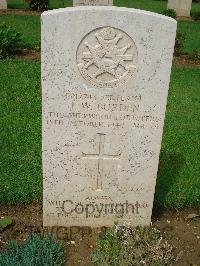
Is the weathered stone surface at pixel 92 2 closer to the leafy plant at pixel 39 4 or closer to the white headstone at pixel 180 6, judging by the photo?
the leafy plant at pixel 39 4

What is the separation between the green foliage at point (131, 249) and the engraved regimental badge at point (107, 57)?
139 centimetres

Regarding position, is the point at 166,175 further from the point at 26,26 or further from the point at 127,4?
the point at 127,4

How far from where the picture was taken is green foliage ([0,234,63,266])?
142 inches

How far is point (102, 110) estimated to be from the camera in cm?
380

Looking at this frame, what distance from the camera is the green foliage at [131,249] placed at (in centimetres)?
368

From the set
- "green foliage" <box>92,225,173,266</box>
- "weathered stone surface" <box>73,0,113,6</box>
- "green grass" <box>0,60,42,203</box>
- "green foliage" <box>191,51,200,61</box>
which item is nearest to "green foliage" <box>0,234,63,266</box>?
"green foliage" <box>92,225,173,266</box>

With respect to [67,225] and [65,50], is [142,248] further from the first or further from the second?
[65,50]

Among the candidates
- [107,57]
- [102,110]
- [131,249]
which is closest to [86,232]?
[131,249]

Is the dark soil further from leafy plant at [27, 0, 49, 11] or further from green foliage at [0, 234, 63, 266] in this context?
leafy plant at [27, 0, 49, 11]

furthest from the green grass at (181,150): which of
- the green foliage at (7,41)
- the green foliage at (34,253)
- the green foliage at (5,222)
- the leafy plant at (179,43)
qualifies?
the green foliage at (7,41)

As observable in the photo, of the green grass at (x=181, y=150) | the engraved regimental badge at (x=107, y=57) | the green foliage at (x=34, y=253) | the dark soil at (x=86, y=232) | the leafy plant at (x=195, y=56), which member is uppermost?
the engraved regimental badge at (x=107, y=57)

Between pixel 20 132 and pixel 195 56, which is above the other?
pixel 195 56

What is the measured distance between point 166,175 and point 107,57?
7.11ft

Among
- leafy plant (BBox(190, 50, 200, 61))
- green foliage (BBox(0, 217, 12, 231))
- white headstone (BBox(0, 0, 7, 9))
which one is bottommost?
green foliage (BBox(0, 217, 12, 231))
